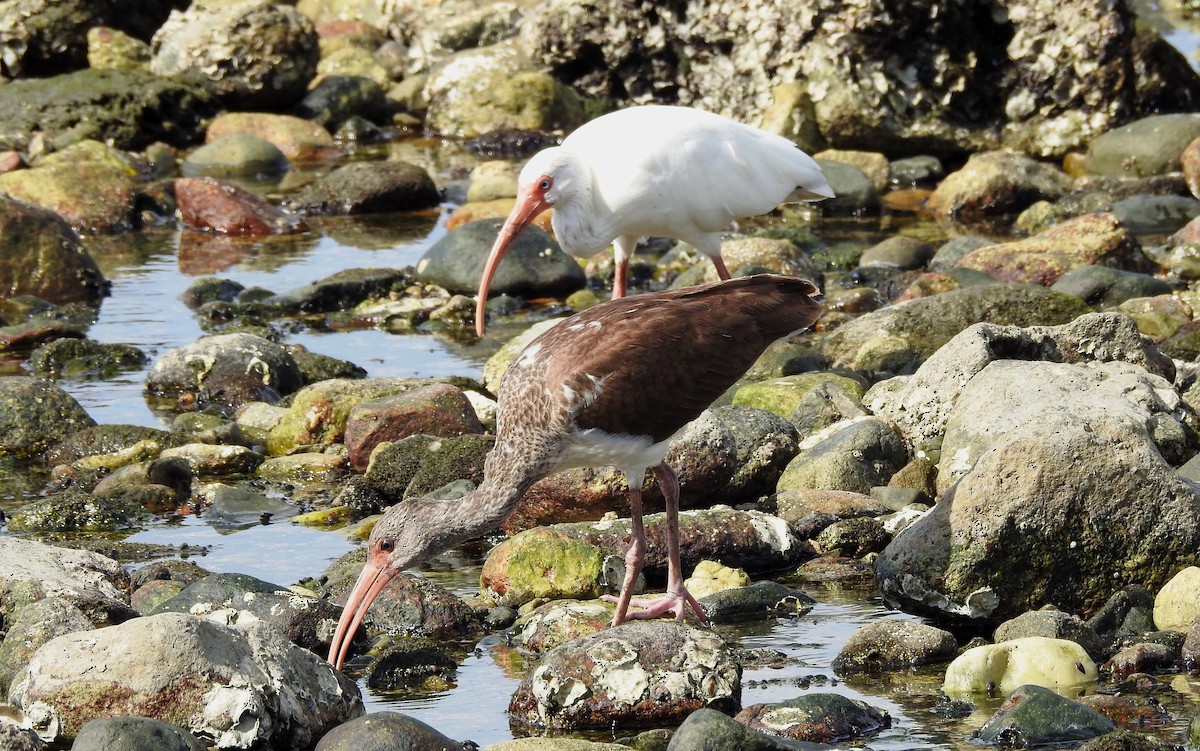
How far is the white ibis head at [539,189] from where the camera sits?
315 inches

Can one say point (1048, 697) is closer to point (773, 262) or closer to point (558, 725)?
point (558, 725)

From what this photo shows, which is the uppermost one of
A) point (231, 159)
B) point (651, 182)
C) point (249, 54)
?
A: point (249, 54)

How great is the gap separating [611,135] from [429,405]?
183 centimetres

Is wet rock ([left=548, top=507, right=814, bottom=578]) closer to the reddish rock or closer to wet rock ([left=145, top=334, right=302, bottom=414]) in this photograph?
wet rock ([left=145, top=334, right=302, bottom=414])

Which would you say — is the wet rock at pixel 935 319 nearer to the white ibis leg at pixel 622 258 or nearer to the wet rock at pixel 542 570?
the white ibis leg at pixel 622 258

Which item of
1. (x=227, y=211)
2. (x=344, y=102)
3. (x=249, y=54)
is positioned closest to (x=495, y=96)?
(x=344, y=102)

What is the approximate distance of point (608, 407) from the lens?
243 inches

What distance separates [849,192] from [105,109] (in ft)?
31.1

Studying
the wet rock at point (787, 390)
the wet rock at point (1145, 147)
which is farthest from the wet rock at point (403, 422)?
the wet rock at point (1145, 147)

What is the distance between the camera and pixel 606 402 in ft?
20.2

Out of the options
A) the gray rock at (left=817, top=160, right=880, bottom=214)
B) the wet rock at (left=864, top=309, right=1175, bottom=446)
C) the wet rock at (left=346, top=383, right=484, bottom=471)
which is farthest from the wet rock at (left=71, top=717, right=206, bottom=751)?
the gray rock at (left=817, top=160, right=880, bottom=214)

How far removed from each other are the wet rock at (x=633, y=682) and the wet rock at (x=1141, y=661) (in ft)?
4.37

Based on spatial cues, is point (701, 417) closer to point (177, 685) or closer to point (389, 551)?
point (389, 551)

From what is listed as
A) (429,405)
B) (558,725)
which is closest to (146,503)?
(429,405)
